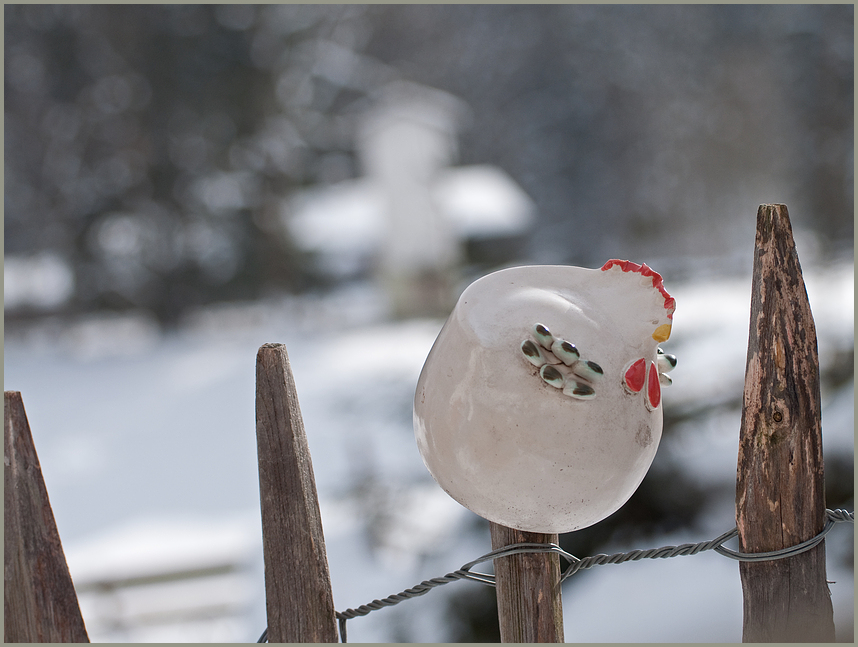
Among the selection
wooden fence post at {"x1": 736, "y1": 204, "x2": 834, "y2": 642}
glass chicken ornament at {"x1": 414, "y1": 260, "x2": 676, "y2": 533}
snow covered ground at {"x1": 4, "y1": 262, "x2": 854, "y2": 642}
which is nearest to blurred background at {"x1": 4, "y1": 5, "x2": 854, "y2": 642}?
snow covered ground at {"x1": 4, "y1": 262, "x2": 854, "y2": 642}

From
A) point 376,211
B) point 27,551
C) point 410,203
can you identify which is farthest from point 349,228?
point 27,551

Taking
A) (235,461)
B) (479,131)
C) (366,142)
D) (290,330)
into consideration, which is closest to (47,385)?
(290,330)

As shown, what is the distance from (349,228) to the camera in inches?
265

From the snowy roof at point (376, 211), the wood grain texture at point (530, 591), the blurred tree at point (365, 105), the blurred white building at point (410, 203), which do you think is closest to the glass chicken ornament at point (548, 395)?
the wood grain texture at point (530, 591)

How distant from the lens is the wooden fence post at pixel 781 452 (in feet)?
2.43

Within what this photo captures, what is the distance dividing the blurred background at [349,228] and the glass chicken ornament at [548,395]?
4.34 ft

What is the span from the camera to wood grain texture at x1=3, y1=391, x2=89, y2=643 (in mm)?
792

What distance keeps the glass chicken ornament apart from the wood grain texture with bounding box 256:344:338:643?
163 mm

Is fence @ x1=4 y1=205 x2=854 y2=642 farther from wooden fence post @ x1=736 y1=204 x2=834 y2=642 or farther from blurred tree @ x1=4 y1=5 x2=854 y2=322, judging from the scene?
blurred tree @ x1=4 y1=5 x2=854 y2=322

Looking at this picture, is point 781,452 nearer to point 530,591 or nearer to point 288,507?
point 530,591

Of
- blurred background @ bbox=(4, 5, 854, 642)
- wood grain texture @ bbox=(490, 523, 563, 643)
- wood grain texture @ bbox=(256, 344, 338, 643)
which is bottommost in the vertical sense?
wood grain texture @ bbox=(490, 523, 563, 643)

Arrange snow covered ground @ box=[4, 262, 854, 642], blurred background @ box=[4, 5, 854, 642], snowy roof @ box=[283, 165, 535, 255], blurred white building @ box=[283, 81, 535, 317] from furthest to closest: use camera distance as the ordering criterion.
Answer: snowy roof @ box=[283, 165, 535, 255], blurred white building @ box=[283, 81, 535, 317], blurred background @ box=[4, 5, 854, 642], snow covered ground @ box=[4, 262, 854, 642]

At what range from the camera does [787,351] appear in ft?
2.45

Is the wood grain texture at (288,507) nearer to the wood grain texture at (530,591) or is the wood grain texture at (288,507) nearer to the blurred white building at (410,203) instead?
the wood grain texture at (530,591)
